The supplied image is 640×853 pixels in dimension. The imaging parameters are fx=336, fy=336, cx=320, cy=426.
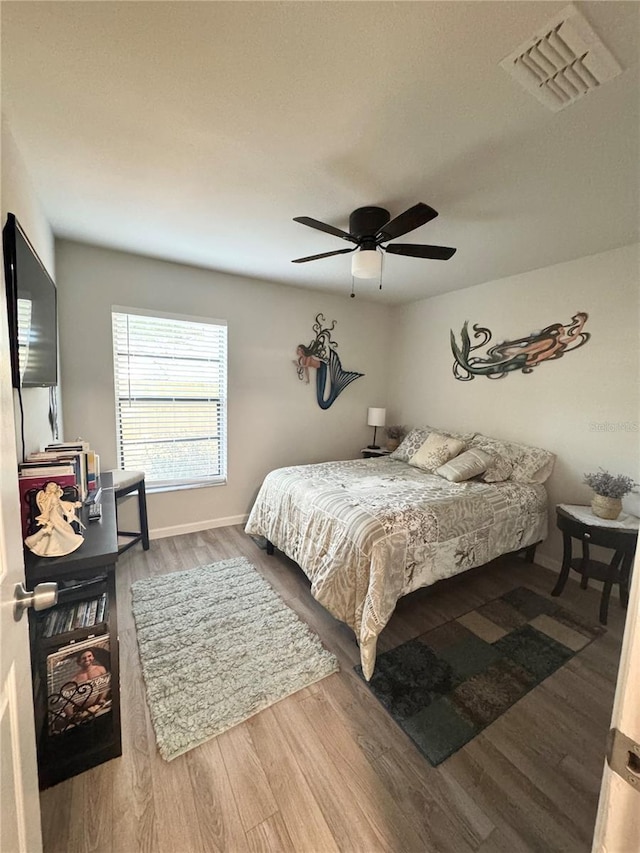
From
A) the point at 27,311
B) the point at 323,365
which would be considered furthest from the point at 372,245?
the point at 323,365

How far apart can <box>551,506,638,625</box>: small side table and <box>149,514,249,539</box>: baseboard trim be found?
285 cm

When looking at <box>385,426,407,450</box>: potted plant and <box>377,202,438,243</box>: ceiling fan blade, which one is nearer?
<box>377,202,438,243</box>: ceiling fan blade

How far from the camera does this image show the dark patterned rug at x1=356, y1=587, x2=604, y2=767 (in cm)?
152

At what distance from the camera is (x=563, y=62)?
110 centimetres

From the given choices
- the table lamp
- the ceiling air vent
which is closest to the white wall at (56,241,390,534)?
the table lamp

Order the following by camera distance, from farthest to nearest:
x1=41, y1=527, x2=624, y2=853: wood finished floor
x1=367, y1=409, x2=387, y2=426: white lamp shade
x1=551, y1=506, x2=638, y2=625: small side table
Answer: x1=367, y1=409, x2=387, y2=426: white lamp shade → x1=551, y1=506, x2=638, y2=625: small side table → x1=41, y1=527, x2=624, y2=853: wood finished floor

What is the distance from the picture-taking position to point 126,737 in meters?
1.41

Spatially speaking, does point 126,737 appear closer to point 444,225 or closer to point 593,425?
point 444,225

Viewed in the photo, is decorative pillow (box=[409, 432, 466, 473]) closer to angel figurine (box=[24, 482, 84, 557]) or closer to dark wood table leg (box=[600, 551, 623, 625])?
→ dark wood table leg (box=[600, 551, 623, 625])

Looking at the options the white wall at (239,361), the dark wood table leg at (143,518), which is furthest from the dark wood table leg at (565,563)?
the dark wood table leg at (143,518)

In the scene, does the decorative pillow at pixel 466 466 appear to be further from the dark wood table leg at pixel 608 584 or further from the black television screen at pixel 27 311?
the black television screen at pixel 27 311

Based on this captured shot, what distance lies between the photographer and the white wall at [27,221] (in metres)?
1.39

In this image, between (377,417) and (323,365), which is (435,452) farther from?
(323,365)

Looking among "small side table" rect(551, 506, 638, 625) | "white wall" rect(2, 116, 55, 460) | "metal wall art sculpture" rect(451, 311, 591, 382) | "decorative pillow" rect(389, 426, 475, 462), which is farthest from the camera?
"decorative pillow" rect(389, 426, 475, 462)
